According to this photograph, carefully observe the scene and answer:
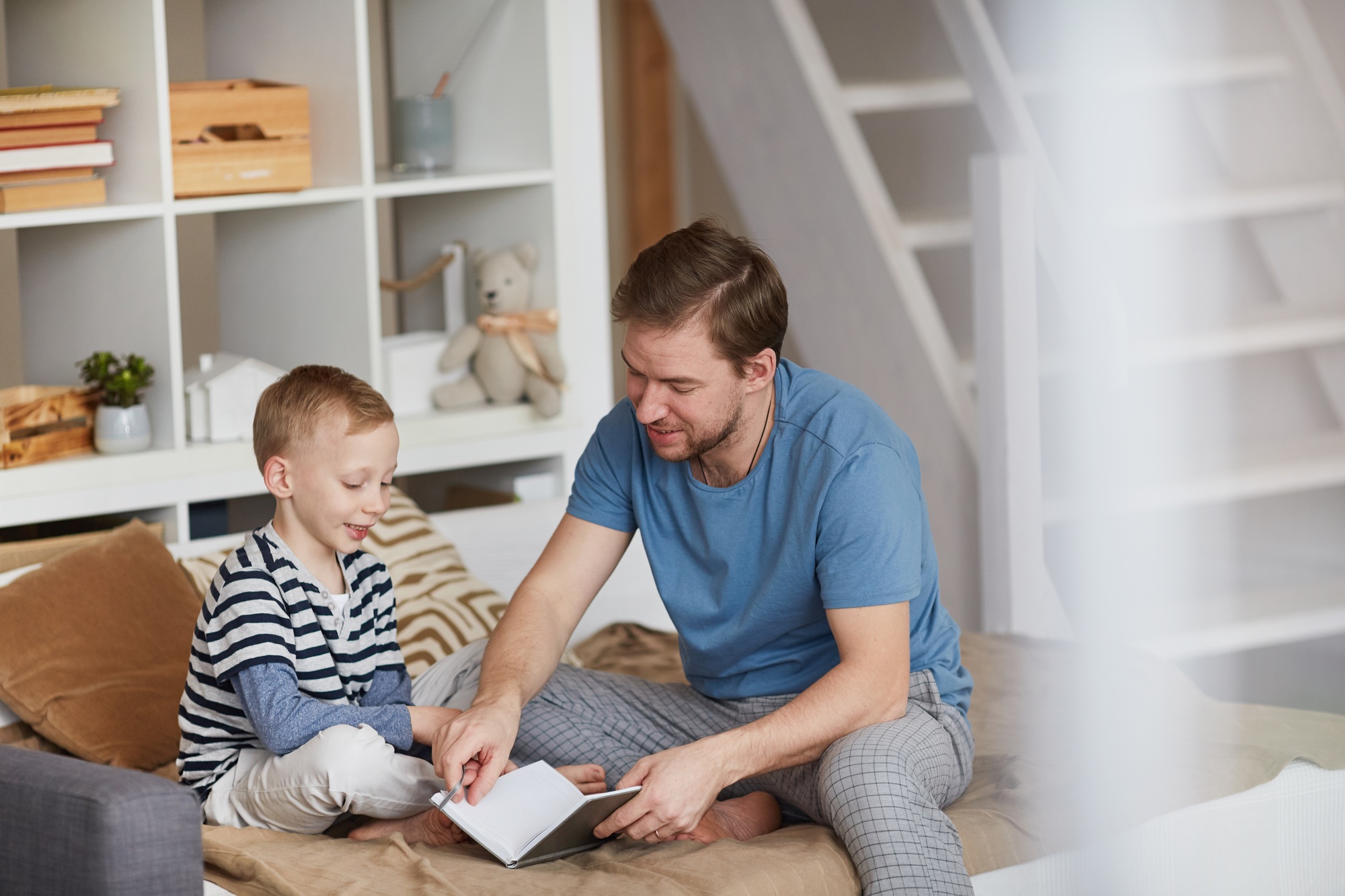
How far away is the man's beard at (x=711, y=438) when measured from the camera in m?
1.54

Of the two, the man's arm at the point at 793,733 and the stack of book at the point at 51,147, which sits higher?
the stack of book at the point at 51,147

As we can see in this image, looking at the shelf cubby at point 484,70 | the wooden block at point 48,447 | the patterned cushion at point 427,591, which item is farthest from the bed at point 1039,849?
the shelf cubby at point 484,70

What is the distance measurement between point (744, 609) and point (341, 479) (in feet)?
1.52

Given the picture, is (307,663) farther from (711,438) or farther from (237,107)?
(237,107)

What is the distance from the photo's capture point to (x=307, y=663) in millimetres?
1480

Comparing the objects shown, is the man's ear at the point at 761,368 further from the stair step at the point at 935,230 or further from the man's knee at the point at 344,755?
the stair step at the point at 935,230

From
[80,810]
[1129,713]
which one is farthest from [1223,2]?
[80,810]

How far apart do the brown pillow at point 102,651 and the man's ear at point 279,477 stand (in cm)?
45

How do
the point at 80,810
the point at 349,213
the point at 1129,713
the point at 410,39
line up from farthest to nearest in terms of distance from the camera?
1. the point at 410,39
2. the point at 349,213
3. the point at 80,810
4. the point at 1129,713

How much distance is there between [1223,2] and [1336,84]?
4.4 inches

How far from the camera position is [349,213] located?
7.71 feet

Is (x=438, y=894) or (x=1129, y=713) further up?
(x=1129, y=713)

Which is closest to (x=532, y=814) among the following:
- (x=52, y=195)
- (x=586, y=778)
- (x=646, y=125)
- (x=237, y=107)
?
(x=586, y=778)

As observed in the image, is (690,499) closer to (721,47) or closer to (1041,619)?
(1041,619)
